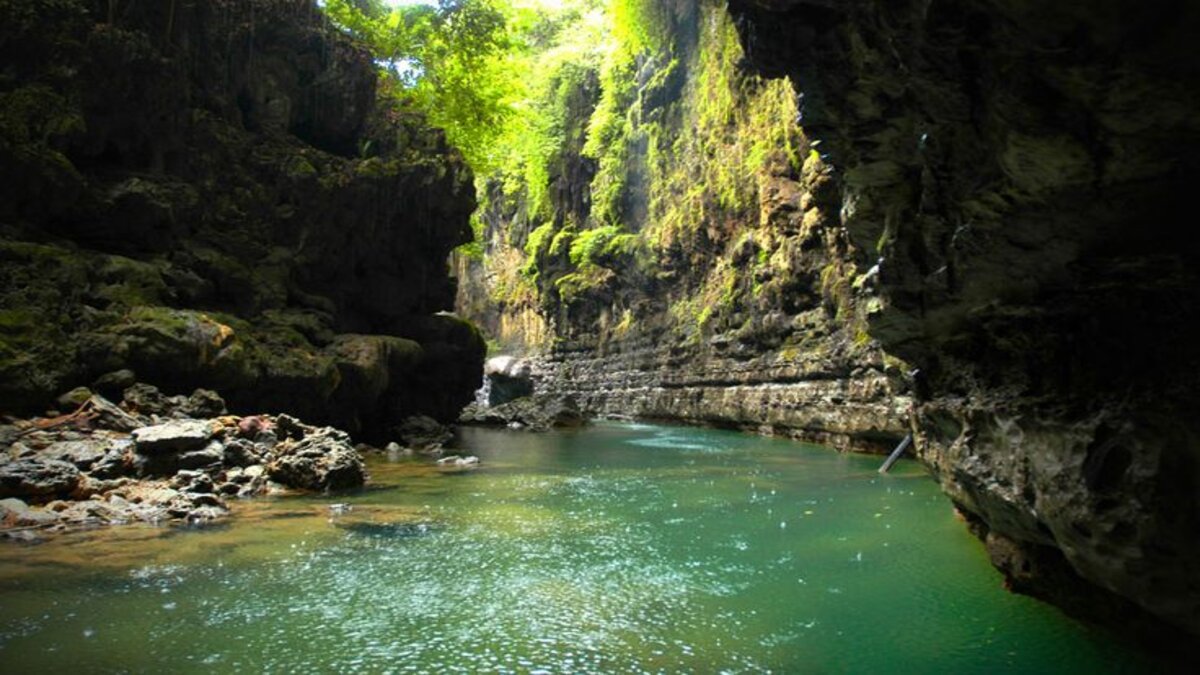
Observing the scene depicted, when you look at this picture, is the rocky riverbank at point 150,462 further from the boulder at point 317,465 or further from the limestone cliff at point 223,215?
the limestone cliff at point 223,215

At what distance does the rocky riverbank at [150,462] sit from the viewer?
8.11 m

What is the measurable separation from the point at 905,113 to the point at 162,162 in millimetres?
14573

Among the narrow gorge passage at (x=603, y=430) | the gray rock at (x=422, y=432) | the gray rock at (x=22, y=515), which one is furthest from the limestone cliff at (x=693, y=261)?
the gray rock at (x=422, y=432)

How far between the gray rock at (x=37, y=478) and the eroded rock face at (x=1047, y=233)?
29.0ft

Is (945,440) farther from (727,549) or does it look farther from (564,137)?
(564,137)

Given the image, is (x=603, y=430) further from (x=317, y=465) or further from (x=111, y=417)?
(x=111, y=417)

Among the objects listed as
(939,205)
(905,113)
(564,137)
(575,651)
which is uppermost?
(564,137)

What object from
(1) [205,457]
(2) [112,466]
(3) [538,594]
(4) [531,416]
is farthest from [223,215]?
(4) [531,416]

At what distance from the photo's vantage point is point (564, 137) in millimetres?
40219

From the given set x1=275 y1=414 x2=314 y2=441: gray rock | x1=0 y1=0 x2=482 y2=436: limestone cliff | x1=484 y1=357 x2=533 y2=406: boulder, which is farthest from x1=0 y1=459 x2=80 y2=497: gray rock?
x1=484 y1=357 x2=533 y2=406: boulder

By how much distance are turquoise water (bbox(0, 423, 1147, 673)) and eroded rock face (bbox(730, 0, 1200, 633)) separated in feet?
3.26

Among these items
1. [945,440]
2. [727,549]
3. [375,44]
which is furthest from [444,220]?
[945,440]

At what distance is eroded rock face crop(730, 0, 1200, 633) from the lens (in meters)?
3.42

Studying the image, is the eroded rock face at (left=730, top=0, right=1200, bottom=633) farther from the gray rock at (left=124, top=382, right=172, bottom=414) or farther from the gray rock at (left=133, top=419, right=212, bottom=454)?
the gray rock at (left=124, top=382, right=172, bottom=414)
